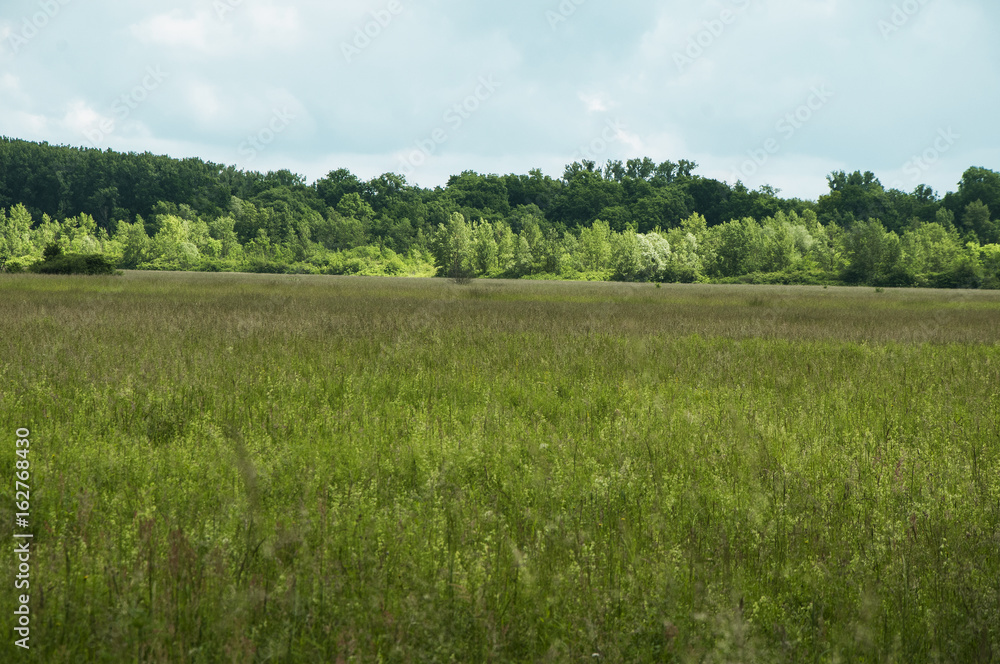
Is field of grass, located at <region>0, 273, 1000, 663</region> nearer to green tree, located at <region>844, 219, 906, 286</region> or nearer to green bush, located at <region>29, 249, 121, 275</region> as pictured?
green bush, located at <region>29, 249, 121, 275</region>

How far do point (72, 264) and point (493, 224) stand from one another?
73.2 m

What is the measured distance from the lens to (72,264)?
1480 inches

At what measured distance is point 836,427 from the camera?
6293mm

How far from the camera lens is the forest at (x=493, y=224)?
244 ft

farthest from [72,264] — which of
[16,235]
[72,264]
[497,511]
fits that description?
[16,235]

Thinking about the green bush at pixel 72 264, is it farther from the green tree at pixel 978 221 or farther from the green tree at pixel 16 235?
the green tree at pixel 978 221

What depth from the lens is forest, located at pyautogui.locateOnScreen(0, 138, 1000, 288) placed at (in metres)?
74.5

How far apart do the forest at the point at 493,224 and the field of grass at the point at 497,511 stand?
44116mm

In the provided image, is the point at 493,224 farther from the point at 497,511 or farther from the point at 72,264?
the point at 497,511

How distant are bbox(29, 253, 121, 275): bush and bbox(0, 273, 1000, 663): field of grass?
3383cm

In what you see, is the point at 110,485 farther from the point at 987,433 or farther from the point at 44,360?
the point at 987,433
